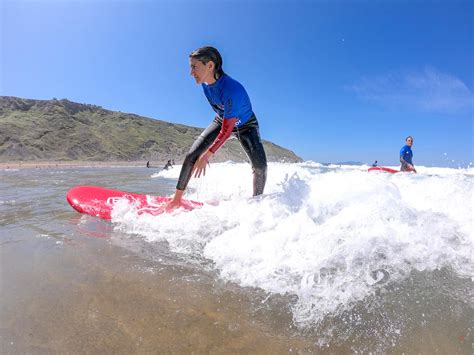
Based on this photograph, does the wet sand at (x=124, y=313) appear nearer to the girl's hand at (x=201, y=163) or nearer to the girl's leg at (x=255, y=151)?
the girl's hand at (x=201, y=163)

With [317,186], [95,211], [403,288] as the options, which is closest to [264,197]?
[317,186]

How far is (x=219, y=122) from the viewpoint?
13.0ft

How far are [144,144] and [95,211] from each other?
228ft

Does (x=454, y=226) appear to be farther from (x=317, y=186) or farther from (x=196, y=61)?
(x=196, y=61)

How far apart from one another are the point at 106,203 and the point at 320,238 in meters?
2.92

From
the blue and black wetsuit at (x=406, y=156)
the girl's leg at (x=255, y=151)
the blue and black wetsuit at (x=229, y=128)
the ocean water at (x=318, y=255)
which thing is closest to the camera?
the ocean water at (x=318, y=255)

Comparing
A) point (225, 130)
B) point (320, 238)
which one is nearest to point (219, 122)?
point (225, 130)

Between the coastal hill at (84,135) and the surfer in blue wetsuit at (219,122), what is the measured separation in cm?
4518

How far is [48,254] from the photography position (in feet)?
8.16

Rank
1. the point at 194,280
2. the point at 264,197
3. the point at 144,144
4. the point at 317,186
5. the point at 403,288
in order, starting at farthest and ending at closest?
1. the point at 144,144
2. the point at 317,186
3. the point at 264,197
4. the point at 194,280
5. the point at 403,288

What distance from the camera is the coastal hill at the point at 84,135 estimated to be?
165ft

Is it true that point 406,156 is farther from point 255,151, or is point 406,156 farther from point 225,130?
point 225,130

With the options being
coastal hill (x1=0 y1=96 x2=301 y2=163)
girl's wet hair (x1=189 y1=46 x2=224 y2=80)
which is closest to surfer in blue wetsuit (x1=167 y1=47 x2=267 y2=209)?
girl's wet hair (x1=189 y1=46 x2=224 y2=80)

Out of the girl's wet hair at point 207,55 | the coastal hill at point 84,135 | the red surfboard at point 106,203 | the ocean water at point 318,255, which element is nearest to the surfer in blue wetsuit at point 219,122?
the girl's wet hair at point 207,55
